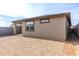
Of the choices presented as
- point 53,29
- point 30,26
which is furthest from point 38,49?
point 30,26

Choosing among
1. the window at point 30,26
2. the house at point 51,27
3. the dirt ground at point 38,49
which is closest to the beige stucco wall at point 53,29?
the house at point 51,27

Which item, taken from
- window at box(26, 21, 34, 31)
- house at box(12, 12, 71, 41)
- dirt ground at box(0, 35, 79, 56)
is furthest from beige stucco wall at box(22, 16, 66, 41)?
dirt ground at box(0, 35, 79, 56)

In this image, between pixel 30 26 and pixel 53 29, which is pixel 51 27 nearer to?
pixel 53 29

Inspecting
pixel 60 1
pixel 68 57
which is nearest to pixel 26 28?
pixel 60 1

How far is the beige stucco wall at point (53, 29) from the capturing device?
5727 mm

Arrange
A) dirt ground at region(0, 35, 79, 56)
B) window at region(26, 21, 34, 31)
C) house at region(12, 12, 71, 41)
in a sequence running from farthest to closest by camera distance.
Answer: window at region(26, 21, 34, 31) → house at region(12, 12, 71, 41) → dirt ground at region(0, 35, 79, 56)

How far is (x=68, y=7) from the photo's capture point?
160 inches

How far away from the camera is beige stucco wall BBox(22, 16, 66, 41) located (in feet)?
18.8

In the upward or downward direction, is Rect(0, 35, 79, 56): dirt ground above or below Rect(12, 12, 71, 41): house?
below

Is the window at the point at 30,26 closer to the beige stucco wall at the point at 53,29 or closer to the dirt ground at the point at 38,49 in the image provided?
the beige stucco wall at the point at 53,29

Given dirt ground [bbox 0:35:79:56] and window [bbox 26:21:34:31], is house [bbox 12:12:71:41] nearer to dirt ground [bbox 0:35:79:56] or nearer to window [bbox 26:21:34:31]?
window [bbox 26:21:34:31]

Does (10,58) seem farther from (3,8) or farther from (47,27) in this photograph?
(47,27)

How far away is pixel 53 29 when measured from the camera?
6.00m

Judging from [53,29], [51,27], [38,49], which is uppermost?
[51,27]
